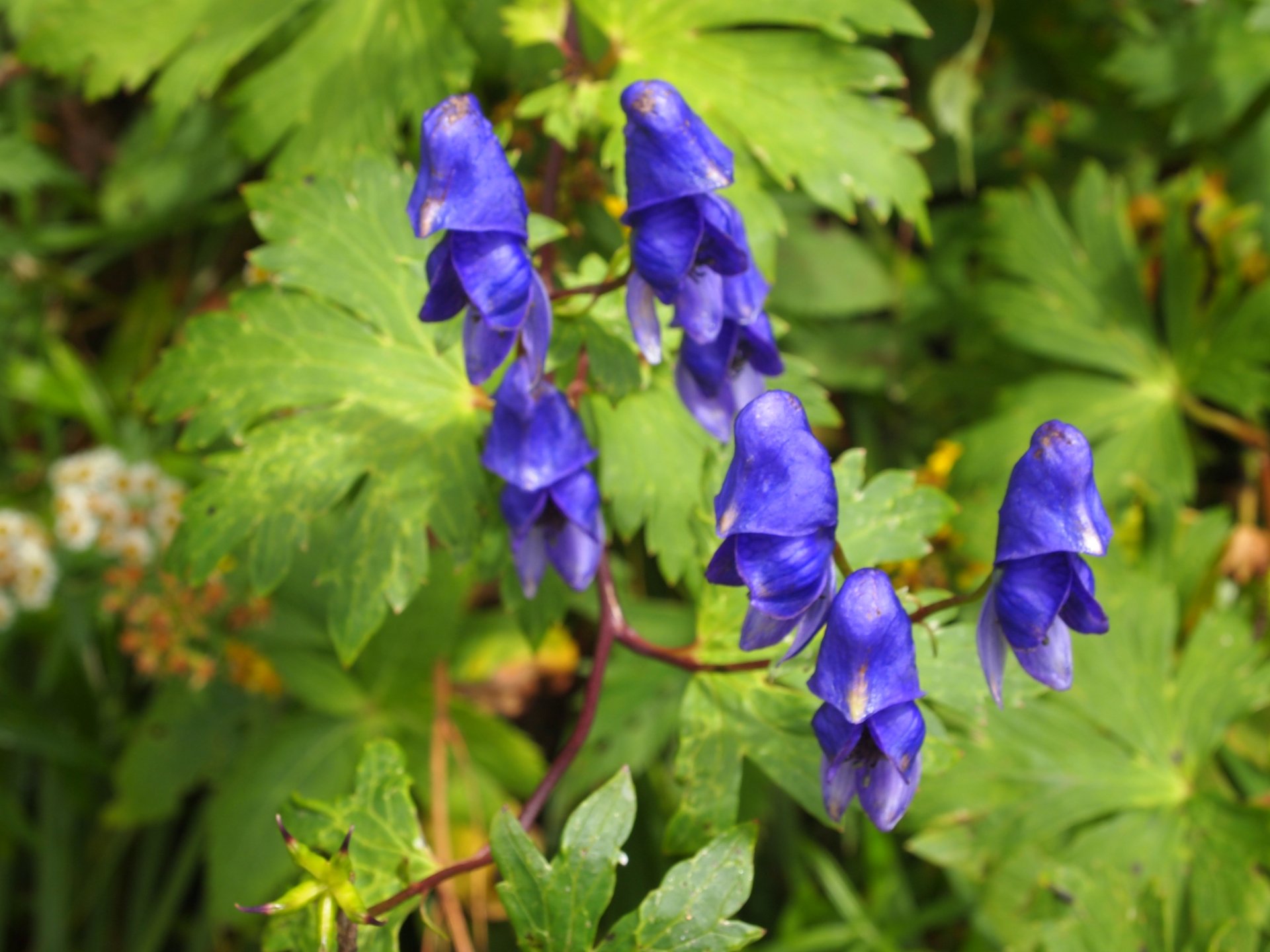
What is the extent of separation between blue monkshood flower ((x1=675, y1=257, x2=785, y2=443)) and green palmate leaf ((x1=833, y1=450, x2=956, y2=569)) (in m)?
0.21

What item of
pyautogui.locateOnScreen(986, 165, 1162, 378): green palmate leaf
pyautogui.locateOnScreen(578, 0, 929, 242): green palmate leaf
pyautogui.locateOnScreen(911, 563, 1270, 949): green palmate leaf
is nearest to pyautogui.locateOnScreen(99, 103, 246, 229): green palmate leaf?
pyautogui.locateOnScreen(578, 0, 929, 242): green palmate leaf

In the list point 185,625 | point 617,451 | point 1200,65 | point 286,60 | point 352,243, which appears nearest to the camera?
point 617,451

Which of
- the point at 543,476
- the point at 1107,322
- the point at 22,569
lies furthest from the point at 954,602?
the point at 22,569

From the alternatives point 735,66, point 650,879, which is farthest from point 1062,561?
point 650,879

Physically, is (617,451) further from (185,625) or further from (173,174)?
(173,174)

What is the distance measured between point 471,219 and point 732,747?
91 centimetres

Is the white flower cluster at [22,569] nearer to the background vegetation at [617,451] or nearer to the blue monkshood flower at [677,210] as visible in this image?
the background vegetation at [617,451]

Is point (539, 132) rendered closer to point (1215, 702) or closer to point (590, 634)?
point (590, 634)

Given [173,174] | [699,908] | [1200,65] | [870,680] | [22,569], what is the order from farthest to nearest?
[173,174], [1200,65], [22,569], [699,908], [870,680]

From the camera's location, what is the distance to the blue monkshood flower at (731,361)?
1610 millimetres

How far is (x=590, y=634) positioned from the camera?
3215 millimetres

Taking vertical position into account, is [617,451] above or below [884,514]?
above

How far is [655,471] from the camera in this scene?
75.2 inches

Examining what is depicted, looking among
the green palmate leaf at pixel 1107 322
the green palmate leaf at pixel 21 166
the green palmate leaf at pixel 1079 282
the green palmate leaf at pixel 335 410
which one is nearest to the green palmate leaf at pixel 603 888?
the green palmate leaf at pixel 335 410
